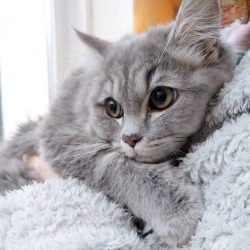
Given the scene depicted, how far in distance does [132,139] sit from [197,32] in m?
0.32

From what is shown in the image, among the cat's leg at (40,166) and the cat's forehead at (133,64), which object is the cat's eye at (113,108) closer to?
the cat's forehead at (133,64)

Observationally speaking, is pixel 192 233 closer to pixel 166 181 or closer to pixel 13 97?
pixel 166 181

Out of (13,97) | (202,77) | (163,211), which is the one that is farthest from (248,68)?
(13,97)

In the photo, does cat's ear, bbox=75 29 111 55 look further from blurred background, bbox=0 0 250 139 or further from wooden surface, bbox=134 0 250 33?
blurred background, bbox=0 0 250 139

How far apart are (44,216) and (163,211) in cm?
25

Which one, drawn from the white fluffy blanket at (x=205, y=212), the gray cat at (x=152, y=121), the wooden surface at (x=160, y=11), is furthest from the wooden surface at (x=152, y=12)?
the white fluffy blanket at (x=205, y=212)

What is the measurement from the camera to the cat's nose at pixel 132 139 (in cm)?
86

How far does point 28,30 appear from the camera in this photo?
1.81 metres

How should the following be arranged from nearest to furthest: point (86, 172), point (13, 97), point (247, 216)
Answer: point (247, 216) < point (86, 172) < point (13, 97)

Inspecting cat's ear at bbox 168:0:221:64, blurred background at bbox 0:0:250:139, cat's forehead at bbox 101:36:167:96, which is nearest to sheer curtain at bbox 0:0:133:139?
blurred background at bbox 0:0:250:139

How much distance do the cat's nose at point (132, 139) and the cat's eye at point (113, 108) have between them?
115mm

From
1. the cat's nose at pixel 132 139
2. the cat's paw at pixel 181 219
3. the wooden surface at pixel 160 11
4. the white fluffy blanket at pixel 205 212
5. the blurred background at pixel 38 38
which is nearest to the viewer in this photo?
the white fluffy blanket at pixel 205 212

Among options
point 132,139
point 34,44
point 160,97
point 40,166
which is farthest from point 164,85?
point 34,44

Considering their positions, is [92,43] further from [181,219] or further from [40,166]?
[181,219]
